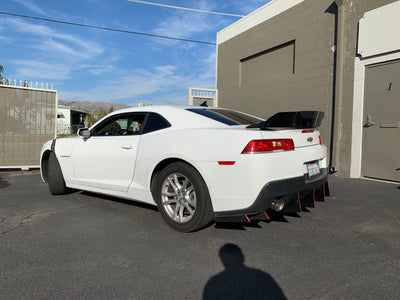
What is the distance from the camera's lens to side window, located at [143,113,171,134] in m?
3.54

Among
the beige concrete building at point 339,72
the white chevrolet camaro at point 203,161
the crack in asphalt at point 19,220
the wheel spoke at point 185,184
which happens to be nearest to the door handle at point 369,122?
the beige concrete building at point 339,72

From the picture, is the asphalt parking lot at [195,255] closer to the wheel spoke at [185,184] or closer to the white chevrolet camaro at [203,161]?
the white chevrolet camaro at [203,161]

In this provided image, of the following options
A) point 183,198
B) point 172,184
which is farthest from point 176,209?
point 172,184

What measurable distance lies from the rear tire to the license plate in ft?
12.6

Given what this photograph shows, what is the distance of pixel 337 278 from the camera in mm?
2250

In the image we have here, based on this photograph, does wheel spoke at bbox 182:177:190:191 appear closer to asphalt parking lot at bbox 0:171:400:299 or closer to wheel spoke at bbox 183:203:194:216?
wheel spoke at bbox 183:203:194:216

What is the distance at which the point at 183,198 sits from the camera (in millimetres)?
3146

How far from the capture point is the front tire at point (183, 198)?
295 centimetres

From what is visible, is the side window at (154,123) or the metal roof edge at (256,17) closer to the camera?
the side window at (154,123)

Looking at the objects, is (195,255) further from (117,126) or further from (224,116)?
(117,126)

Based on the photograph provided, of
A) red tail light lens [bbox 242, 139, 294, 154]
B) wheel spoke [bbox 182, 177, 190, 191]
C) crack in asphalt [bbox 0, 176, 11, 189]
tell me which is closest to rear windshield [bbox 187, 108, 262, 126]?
red tail light lens [bbox 242, 139, 294, 154]

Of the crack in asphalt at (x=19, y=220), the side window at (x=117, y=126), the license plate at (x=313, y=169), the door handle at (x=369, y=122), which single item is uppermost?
the door handle at (x=369, y=122)

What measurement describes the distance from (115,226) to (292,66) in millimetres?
7034

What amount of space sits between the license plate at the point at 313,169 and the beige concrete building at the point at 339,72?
3723 mm
